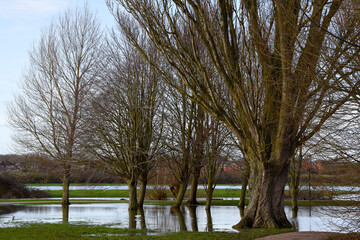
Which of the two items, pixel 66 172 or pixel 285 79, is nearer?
pixel 285 79

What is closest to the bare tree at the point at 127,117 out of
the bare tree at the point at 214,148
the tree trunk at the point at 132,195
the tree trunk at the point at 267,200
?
the tree trunk at the point at 132,195

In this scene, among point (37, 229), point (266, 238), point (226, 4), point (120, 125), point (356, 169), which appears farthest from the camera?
point (120, 125)

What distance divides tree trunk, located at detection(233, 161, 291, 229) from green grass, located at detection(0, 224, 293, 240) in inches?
54.7

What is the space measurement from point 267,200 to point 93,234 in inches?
256

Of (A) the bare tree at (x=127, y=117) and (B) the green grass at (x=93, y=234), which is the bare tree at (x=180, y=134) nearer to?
(A) the bare tree at (x=127, y=117)

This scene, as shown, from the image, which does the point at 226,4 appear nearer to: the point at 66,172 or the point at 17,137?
the point at 66,172

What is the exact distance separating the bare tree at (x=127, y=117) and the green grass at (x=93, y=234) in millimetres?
10289

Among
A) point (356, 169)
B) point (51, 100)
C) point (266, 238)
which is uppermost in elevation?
point (51, 100)

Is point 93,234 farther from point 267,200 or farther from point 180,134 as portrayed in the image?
point 180,134

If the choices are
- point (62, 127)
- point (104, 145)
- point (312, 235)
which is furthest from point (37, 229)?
point (62, 127)

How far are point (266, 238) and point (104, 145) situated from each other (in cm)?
1588

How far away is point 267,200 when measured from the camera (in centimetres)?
1720

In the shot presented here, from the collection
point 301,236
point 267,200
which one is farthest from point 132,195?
point 301,236

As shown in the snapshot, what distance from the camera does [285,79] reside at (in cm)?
1406
